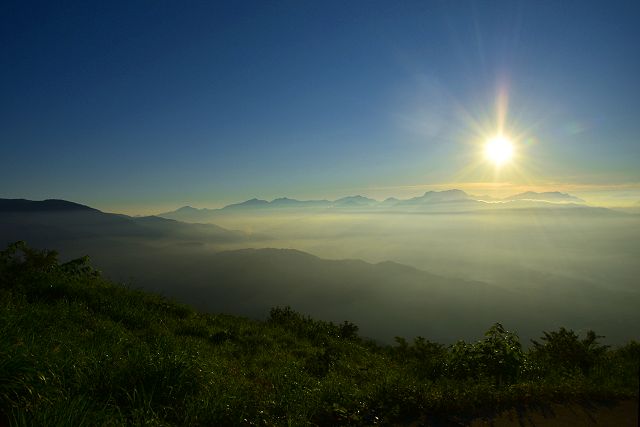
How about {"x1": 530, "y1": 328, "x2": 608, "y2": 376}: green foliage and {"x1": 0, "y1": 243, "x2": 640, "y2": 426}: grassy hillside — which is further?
{"x1": 530, "y1": 328, "x2": 608, "y2": 376}: green foliage

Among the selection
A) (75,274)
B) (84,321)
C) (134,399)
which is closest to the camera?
(134,399)

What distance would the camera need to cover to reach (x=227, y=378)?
643 centimetres

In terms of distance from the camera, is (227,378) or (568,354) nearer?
(227,378)

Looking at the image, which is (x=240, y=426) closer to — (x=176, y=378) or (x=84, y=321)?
(x=176, y=378)

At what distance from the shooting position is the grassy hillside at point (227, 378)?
4363 mm

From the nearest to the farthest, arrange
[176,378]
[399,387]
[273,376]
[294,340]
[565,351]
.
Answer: [176,378] → [399,387] → [273,376] → [565,351] → [294,340]

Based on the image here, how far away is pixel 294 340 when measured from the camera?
11.9 metres

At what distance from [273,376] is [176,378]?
7.17ft

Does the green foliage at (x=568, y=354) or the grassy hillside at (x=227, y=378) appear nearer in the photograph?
the grassy hillside at (x=227, y=378)

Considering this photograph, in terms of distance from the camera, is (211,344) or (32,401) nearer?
(32,401)

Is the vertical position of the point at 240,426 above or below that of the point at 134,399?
below

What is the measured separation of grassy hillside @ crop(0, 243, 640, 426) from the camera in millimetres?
4363

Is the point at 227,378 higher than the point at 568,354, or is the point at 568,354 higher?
the point at 568,354

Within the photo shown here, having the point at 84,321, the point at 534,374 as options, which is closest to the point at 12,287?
the point at 84,321
